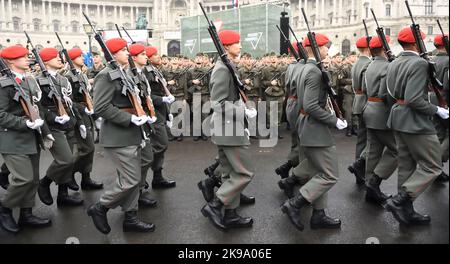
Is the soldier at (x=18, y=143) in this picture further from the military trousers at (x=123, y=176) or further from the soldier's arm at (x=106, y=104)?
the military trousers at (x=123, y=176)

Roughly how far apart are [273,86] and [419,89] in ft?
22.8

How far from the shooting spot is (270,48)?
62.7ft

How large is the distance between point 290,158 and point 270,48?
1307 centimetres

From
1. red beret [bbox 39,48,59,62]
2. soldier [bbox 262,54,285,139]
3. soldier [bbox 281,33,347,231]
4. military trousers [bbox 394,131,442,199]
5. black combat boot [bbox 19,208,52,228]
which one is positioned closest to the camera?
military trousers [bbox 394,131,442,199]

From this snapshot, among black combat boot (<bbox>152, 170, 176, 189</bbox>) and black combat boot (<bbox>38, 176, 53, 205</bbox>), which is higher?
black combat boot (<bbox>38, 176, 53, 205</bbox>)

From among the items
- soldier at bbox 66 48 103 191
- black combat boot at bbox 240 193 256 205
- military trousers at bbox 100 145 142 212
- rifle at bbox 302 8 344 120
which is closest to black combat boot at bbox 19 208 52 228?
military trousers at bbox 100 145 142 212

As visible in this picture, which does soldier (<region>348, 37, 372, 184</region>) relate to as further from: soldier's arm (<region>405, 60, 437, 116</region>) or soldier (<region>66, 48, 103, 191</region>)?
soldier (<region>66, 48, 103, 191</region>)

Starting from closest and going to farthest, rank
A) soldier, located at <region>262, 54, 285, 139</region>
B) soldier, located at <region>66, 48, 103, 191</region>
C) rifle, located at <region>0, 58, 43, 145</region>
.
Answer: rifle, located at <region>0, 58, 43, 145</region> → soldier, located at <region>66, 48, 103, 191</region> → soldier, located at <region>262, 54, 285, 139</region>

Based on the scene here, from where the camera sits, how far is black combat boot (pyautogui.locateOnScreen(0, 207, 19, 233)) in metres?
5.12

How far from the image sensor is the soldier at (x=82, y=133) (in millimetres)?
6516

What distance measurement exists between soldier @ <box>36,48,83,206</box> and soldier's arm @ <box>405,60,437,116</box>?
13.9 feet

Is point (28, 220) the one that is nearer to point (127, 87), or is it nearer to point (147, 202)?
point (147, 202)

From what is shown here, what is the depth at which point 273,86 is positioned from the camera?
11.5 m
